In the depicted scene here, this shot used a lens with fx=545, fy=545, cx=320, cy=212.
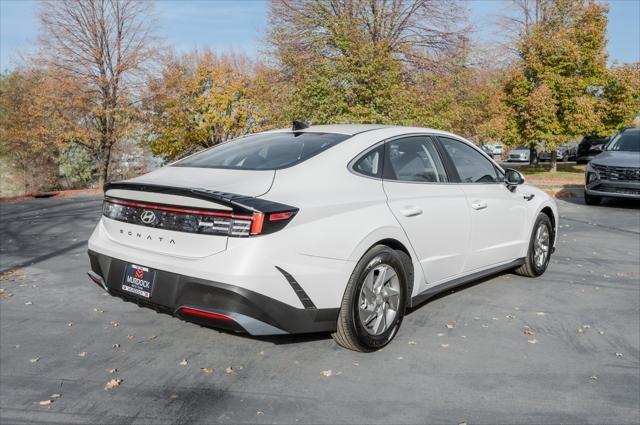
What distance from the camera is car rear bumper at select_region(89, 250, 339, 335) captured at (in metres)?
3.18

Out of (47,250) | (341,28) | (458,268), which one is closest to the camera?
(458,268)

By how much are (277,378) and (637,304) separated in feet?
12.1

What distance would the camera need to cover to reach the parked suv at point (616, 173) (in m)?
12.0

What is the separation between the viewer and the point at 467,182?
496 cm

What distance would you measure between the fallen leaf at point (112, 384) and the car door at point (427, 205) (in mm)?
2152

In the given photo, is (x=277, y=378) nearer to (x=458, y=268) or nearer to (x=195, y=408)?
(x=195, y=408)

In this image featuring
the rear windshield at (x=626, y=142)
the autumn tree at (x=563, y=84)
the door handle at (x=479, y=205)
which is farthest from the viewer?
the autumn tree at (x=563, y=84)

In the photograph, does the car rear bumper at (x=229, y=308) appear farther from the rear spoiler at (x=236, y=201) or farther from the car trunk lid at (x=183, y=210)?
the rear spoiler at (x=236, y=201)

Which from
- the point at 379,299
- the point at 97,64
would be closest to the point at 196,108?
the point at 97,64

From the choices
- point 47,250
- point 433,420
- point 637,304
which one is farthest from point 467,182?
point 47,250

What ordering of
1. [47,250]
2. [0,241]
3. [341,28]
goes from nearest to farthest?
[47,250] < [0,241] < [341,28]

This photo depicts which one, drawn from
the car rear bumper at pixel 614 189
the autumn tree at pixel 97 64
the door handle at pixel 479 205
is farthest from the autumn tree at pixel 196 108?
the door handle at pixel 479 205

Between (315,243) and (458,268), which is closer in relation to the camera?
(315,243)

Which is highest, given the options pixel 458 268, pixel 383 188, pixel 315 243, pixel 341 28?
pixel 341 28
